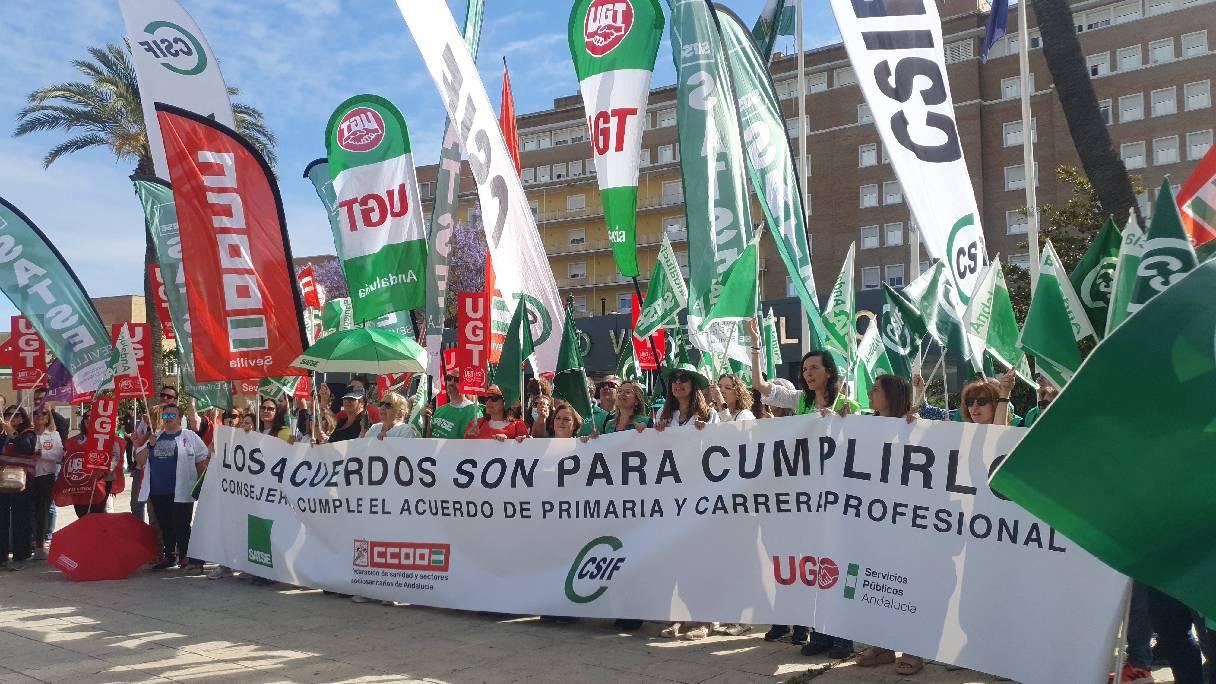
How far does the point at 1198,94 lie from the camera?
50.8 meters

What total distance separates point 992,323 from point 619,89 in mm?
4335

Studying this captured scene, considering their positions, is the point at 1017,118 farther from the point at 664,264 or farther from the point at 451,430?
the point at 451,430

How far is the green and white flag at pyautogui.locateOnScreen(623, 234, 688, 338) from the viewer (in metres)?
10.9

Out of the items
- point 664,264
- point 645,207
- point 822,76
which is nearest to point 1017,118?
point 822,76

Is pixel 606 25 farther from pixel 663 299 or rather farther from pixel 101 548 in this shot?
pixel 101 548

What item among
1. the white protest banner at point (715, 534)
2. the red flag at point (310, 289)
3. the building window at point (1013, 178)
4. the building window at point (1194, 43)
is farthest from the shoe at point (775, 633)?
the building window at point (1194, 43)

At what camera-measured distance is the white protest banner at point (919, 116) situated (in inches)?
265

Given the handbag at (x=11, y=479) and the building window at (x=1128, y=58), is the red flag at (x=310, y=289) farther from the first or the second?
the building window at (x=1128, y=58)

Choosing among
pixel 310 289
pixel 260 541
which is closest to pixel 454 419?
pixel 260 541

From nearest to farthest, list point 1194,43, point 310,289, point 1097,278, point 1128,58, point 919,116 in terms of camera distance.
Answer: point 1097,278 < point 919,116 < point 310,289 < point 1194,43 < point 1128,58

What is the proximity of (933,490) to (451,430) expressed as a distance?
455cm

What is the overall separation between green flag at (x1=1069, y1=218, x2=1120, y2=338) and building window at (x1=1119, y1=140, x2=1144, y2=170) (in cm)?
5237

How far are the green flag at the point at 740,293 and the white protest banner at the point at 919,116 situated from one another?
1.70 metres

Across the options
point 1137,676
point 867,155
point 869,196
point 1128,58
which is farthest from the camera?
point 867,155
